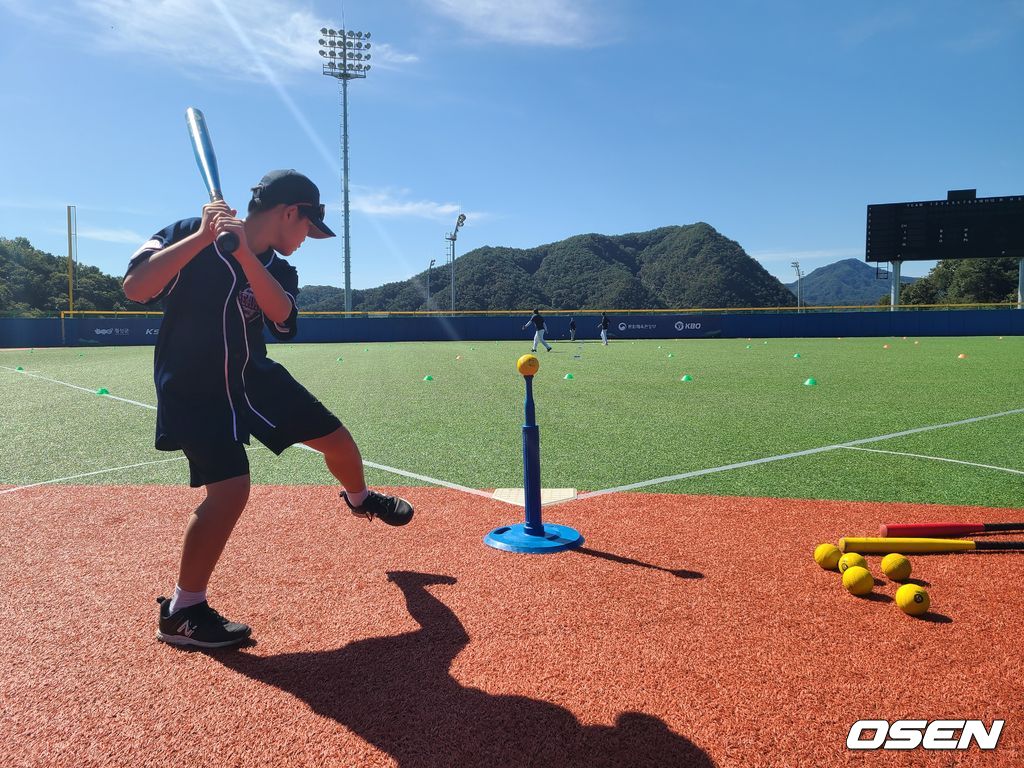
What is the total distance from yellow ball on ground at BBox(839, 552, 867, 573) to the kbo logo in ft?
4.03

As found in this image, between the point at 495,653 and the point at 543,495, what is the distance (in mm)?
2466

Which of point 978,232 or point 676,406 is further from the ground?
point 978,232

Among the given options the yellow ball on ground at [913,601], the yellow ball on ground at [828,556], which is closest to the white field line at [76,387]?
the yellow ball on ground at [828,556]

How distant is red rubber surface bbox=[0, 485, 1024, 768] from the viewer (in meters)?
2.12

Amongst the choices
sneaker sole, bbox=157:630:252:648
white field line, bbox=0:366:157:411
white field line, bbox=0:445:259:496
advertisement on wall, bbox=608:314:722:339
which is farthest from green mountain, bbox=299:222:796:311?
sneaker sole, bbox=157:630:252:648

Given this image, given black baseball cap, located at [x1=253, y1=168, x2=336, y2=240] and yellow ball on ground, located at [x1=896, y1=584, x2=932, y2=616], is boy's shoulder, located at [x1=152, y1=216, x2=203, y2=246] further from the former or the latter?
yellow ball on ground, located at [x1=896, y1=584, x2=932, y2=616]

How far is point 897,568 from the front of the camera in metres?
3.33

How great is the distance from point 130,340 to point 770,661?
3917 cm

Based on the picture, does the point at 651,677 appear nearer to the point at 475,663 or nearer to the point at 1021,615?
the point at 475,663

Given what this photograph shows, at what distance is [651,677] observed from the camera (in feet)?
8.13

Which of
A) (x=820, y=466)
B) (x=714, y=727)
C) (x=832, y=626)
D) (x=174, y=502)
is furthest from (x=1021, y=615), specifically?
(x=174, y=502)

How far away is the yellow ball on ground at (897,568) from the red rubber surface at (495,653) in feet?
0.29

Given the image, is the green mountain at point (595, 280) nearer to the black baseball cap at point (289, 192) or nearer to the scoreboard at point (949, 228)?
the scoreboard at point (949, 228)

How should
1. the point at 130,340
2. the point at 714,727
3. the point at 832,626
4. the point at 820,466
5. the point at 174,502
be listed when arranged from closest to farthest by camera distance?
the point at 714,727 < the point at 832,626 < the point at 174,502 < the point at 820,466 < the point at 130,340
